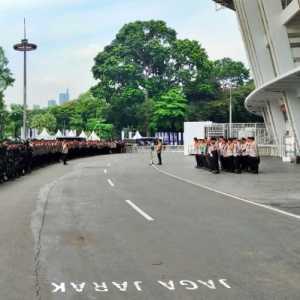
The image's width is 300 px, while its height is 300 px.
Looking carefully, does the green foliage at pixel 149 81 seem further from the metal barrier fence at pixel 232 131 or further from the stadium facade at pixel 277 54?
the stadium facade at pixel 277 54

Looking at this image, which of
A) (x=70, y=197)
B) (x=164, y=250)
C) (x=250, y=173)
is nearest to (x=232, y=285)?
(x=164, y=250)

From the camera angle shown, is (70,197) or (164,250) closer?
(164,250)

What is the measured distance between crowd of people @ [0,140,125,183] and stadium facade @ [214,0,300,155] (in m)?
14.0

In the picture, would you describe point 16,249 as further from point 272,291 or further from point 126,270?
point 272,291

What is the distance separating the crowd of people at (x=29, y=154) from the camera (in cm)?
2509

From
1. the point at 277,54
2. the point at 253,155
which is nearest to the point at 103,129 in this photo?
the point at 277,54

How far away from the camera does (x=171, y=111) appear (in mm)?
91250

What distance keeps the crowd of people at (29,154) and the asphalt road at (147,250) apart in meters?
9.99

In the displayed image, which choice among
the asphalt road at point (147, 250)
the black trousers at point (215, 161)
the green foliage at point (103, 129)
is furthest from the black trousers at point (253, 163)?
the green foliage at point (103, 129)

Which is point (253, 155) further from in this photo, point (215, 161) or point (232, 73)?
point (232, 73)

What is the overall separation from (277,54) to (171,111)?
51.5 m

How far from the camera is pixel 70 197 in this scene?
1686 cm

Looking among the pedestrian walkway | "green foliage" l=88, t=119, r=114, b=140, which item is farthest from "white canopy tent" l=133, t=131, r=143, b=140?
the pedestrian walkway

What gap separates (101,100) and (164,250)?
101795mm
